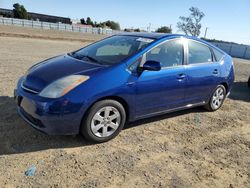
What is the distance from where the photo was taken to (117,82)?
3965mm

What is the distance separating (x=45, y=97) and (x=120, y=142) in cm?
133

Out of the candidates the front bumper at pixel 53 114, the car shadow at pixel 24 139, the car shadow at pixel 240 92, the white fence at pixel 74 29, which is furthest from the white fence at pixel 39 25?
the front bumper at pixel 53 114

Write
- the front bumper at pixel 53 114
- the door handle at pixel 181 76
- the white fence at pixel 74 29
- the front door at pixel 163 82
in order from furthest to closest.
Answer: the white fence at pixel 74 29 < the door handle at pixel 181 76 < the front door at pixel 163 82 < the front bumper at pixel 53 114

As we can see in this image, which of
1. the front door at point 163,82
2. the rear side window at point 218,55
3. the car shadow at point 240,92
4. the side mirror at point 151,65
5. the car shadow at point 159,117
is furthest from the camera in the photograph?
the car shadow at point 240,92

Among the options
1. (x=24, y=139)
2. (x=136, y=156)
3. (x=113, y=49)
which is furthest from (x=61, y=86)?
(x=113, y=49)

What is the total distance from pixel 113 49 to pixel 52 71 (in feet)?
4.22

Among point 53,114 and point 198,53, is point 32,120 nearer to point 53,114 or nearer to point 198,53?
point 53,114

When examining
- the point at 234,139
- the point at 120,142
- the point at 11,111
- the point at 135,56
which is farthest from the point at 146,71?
the point at 11,111

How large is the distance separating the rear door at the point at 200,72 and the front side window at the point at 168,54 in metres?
0.23

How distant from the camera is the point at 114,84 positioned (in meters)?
3.93

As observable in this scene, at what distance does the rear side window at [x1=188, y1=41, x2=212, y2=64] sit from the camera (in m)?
5.17

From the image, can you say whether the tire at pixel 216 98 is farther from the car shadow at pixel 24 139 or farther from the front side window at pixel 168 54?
the car shadow at pixel 24 139

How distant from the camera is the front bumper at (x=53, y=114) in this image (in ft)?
11.7

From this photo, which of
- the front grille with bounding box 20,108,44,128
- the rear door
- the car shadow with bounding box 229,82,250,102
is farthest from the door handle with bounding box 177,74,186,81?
Result: the car shadow with bounding box 229,82,250,102
